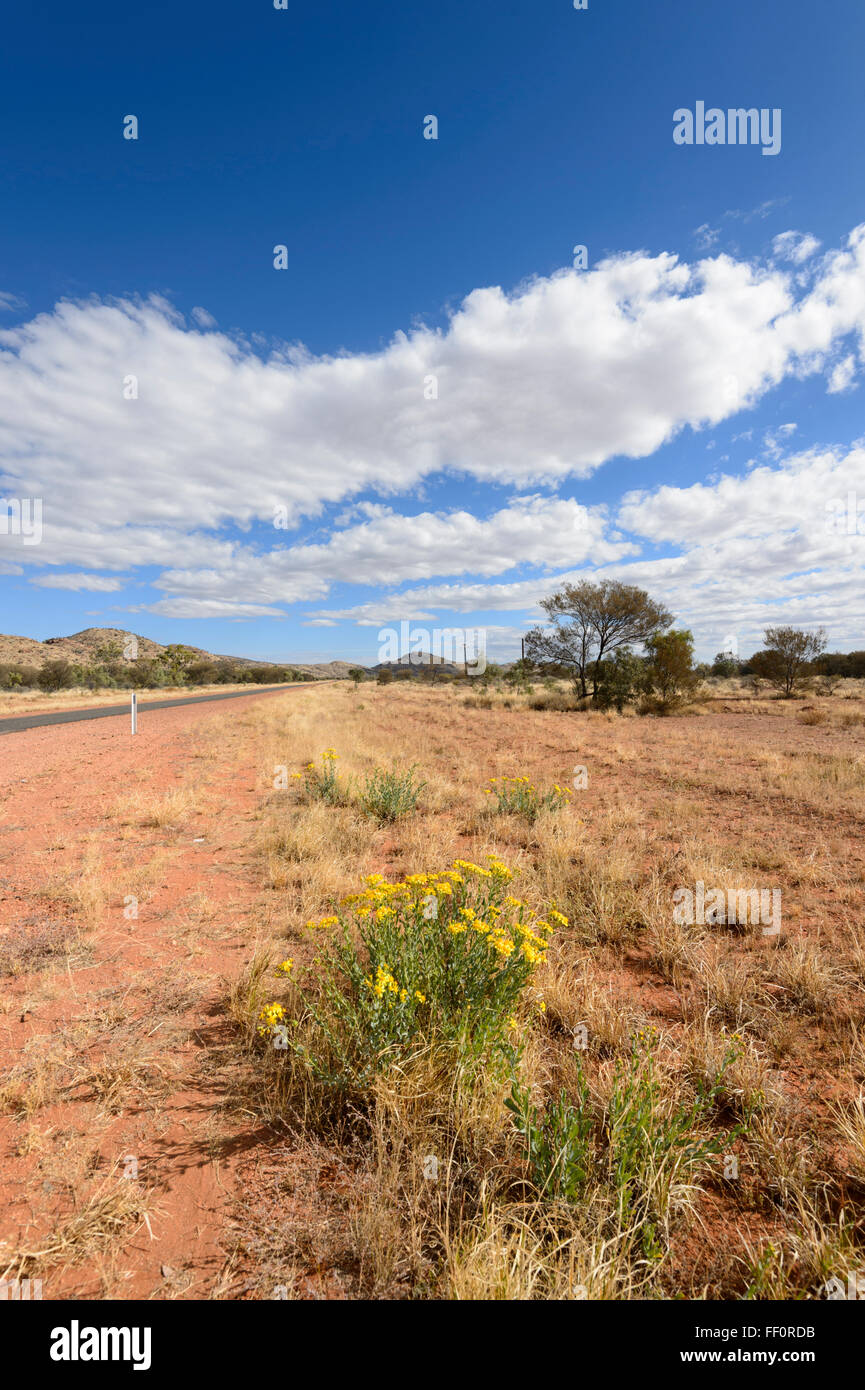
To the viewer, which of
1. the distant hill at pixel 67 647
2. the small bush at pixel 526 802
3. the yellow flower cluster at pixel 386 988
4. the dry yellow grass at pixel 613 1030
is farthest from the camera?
the distant hill at pixel 67 647

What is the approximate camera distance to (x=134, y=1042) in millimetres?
2934

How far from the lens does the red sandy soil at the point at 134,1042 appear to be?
1.88 meters

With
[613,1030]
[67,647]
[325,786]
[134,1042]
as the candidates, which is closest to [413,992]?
[613,1030]

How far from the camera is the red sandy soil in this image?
1880 mm

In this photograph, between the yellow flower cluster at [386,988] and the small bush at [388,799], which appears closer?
the yellow flower cluster at [386,988]

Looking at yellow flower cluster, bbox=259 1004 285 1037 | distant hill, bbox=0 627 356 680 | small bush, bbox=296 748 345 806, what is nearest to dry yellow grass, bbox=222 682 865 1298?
yellow flower cluster, bbox=259 1004 285 1037

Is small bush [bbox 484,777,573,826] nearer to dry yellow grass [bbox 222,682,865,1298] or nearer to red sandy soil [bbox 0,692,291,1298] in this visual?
dry yellow grass [bbox 222,682,865,1298]

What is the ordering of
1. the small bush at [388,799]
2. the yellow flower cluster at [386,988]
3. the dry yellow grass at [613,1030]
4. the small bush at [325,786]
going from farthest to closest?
the small bush at [325,786] < the small bush at [388,799] < the yellow flower cluster at [386,988] < the dry yellow grass at [613,1030]

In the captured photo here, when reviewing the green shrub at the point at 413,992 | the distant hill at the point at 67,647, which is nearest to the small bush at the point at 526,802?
the green shrub at the point at 413,992

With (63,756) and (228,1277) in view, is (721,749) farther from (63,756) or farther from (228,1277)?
(63,756)

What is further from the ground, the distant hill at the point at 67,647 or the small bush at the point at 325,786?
the distant hill at the point at 67,647

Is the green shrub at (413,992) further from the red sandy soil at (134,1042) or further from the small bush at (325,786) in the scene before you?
the small bush at (325,786)
